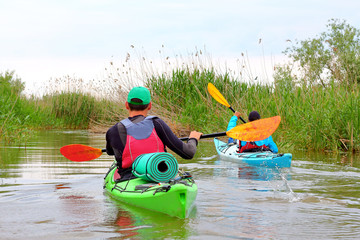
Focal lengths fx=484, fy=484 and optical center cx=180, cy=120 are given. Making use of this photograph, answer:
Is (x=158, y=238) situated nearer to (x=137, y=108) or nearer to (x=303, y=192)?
(x=137, y=108)

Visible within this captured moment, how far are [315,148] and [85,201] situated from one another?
6306 millimetres

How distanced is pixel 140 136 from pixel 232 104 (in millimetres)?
9287

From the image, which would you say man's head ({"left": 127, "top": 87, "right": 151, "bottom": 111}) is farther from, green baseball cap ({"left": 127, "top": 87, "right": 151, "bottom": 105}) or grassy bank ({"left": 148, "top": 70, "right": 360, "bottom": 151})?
grassy bank ({"left": 148, "top": 70, "right": 360, "bottom": 151})

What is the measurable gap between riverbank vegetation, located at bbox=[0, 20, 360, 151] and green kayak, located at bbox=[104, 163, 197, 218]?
185 inches

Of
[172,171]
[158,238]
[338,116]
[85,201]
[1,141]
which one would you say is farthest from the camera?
[1,141]

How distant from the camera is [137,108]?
4746 mm

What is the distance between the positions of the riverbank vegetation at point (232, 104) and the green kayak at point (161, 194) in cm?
470

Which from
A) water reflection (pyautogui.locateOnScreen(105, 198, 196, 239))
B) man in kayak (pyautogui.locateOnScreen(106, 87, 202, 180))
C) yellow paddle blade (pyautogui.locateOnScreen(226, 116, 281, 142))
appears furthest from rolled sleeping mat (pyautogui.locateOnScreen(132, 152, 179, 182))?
yellow paddle blade (pyautogui.locateOnScreen(226, 116, 281, 142))

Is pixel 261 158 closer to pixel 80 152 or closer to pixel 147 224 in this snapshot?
pixel 80 152

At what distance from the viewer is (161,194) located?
416 cm

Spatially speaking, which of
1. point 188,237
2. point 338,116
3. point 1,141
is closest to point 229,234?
point 188,237

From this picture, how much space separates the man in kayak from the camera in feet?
15.1

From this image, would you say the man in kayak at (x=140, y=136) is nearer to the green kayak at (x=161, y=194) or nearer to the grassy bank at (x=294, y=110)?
the green kayak at (x=161, y=194)

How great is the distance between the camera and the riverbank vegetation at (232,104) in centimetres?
991
